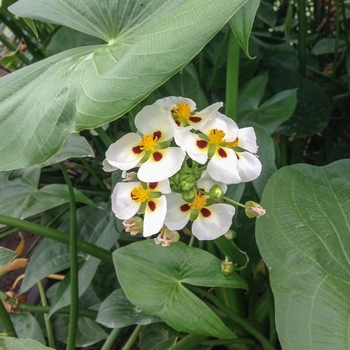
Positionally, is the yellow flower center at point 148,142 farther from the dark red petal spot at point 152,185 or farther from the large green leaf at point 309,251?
the large green leaf at point 309,251

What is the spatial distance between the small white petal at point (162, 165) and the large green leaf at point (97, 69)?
6 centimetres

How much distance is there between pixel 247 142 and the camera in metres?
0.34

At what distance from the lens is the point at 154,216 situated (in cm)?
31

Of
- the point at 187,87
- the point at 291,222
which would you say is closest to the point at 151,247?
the point at 291,222

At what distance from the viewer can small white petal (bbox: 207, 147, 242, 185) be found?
308 mm

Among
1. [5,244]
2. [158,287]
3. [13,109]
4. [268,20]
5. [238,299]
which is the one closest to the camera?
[13,109]

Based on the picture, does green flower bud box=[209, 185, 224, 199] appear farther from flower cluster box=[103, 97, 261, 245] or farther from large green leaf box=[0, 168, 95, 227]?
large green leaf box=[0, 168, 95, 227]

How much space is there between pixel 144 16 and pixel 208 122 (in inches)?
3.7

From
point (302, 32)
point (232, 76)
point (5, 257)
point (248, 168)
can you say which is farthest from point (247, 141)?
point (302, 32)

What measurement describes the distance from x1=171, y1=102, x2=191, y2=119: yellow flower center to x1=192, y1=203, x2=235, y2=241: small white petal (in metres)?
0.08

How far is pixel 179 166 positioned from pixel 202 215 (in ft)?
0.20

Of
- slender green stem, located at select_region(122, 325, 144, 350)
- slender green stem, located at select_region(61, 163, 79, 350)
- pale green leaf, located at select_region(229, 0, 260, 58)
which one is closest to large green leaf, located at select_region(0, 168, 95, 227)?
slender green stem, located at select_region(61, 163, 79, 350)

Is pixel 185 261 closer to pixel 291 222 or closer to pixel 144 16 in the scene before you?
pixel 291 222

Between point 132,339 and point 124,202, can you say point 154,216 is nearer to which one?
point 124,202
